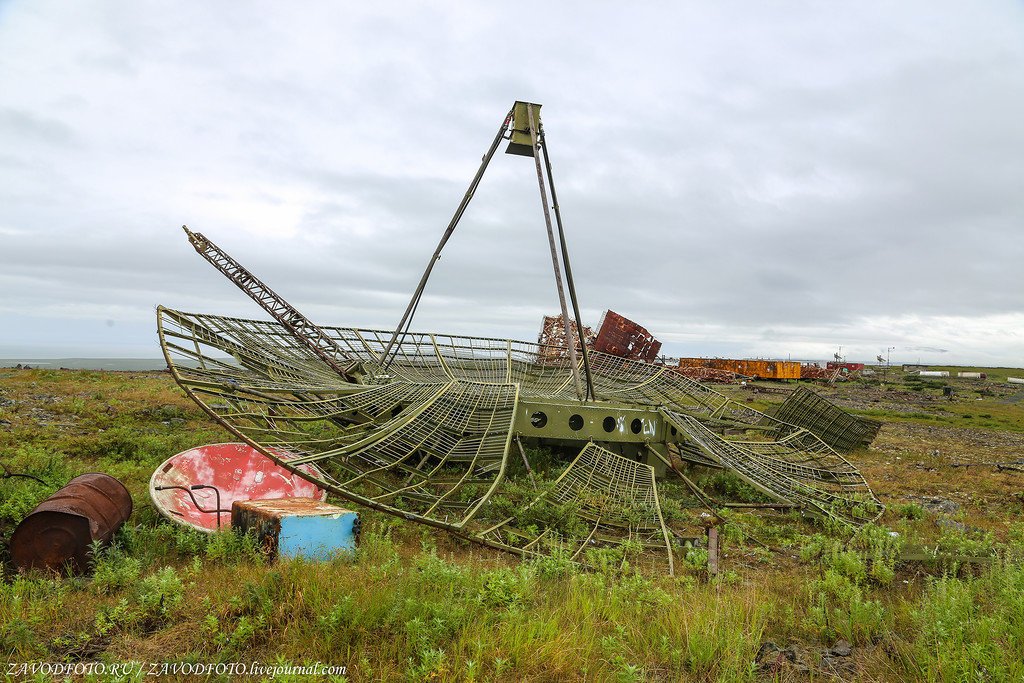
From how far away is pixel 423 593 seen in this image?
14.7 ft

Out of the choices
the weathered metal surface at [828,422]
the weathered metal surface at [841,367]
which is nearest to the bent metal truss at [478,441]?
the weathered metal surface at [828,422]

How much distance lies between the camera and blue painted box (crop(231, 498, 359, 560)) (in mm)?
5500

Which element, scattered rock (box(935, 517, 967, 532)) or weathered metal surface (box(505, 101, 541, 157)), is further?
weathered metal surface (box(505, 101, 541, 157))

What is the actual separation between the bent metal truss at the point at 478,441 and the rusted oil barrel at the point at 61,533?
1386 mm

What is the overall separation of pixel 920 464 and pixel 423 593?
14014 mm

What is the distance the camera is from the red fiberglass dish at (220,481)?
714cm

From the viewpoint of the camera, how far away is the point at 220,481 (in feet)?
25.8

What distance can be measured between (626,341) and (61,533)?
19399 mm

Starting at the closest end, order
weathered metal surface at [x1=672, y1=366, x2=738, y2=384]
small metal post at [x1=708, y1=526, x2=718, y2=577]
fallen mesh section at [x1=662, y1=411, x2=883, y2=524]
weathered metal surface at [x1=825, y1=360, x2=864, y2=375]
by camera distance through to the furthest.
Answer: small metal post at [x1=708, y1=526, x2=718, y2=577], fallen mesh section at [x1=662, y1=411, x2=883, y2=524], weathered metal surface at [x1=672, y1=366, x2=738, y2=384], weathered metal surface at [x1=825, y1=360, x2=864, y2=375]

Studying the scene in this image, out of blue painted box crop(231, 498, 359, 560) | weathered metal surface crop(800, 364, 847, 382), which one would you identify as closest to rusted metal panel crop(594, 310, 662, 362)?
blue painted box crop(231, 498, 359, 560)

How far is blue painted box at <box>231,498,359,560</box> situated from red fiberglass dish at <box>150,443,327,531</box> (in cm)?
119

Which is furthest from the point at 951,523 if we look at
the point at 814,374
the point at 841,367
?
the point at 841,367

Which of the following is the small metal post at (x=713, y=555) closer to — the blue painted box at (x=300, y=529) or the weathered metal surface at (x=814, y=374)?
the blue painted box at (x=300, y=529)

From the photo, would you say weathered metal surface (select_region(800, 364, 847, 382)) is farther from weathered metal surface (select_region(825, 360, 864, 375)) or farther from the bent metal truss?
the bent metal truss
